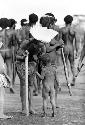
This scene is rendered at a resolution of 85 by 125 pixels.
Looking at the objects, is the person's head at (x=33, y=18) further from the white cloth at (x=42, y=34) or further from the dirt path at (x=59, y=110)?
the white cloth at (x=42, y=34)

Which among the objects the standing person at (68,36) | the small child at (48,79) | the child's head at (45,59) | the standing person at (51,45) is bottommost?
the standing person at (68,36)

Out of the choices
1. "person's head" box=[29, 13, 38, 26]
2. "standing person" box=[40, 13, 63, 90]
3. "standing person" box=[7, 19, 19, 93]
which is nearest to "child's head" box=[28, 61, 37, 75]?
"standing person" box=[40, 13, 63, 90]

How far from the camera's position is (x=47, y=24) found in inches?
402

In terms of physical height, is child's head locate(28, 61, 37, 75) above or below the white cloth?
below

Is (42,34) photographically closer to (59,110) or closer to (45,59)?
(45,59)

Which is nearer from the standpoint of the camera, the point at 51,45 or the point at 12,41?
the point at 51,45

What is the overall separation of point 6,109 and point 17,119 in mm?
1141

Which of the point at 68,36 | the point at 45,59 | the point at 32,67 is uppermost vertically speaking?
the point at 45,59

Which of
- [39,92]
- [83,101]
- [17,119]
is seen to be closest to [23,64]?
[17,119]

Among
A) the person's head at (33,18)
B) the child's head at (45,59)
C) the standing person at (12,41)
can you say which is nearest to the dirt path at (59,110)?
the standing person at (12,41)

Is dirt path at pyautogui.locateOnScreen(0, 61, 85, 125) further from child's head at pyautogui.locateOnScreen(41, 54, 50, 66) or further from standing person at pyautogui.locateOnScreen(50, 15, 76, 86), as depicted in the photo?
standing person at pyautogui.locateOnScreen(50, 15, 76, 86)

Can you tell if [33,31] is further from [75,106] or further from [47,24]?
[75,106]

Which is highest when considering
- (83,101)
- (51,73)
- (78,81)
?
(51,73)

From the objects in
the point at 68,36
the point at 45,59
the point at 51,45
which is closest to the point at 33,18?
the point at 51,45
